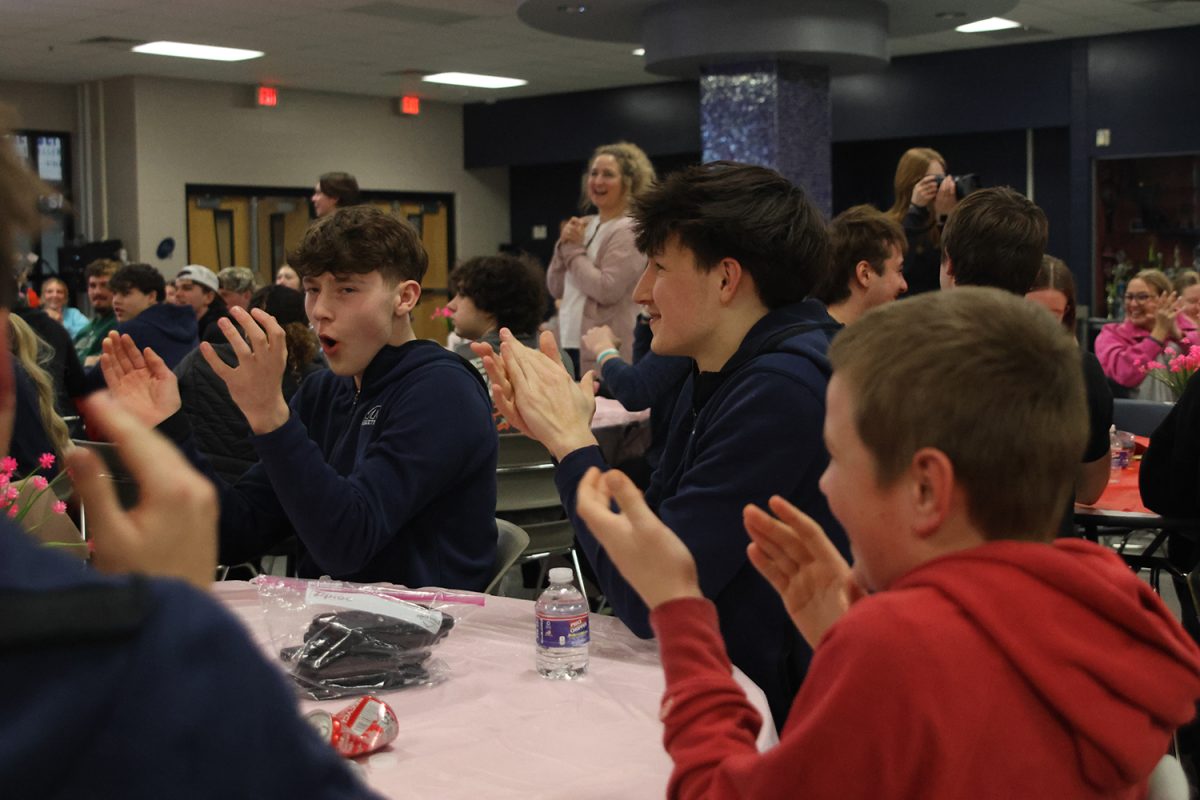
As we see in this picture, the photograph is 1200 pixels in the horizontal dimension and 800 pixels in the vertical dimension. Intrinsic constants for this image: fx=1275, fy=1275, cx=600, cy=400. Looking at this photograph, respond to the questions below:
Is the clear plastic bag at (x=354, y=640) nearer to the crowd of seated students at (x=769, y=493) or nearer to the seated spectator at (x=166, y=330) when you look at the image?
the crowd of seated students at (x=769, y=493)

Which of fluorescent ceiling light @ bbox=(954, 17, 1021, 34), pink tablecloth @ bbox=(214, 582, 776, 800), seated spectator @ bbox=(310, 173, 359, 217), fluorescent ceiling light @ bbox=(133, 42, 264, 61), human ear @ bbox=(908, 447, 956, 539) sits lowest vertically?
pink tablecloth @ bbox=(214, 582, 776, 800)

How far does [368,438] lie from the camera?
8.00ft

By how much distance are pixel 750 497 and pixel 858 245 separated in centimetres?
186

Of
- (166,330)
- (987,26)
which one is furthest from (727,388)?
(987,26)

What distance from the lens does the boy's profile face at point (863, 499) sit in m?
1.12

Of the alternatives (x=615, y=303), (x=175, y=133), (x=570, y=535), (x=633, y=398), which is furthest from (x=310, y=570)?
(x=175, y=133)

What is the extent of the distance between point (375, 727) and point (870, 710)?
65 cm

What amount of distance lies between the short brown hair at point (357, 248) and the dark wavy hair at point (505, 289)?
218cm

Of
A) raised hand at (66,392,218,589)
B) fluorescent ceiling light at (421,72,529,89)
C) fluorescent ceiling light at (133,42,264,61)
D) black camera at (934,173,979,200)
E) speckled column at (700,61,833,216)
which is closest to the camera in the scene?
raised hand at (66,392,218,589)

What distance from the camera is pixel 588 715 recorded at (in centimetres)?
156

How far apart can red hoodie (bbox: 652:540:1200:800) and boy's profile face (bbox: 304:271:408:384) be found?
159 centimetres

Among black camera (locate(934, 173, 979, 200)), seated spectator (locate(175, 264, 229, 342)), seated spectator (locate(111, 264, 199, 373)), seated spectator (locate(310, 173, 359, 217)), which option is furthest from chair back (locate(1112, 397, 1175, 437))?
seated spectator (locate(175, 264, 229, 342))

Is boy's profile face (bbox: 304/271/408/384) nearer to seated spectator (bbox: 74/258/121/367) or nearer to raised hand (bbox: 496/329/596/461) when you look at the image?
raised hand (bbox: 496/329/596/461)

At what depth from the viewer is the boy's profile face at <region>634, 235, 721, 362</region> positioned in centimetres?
206
